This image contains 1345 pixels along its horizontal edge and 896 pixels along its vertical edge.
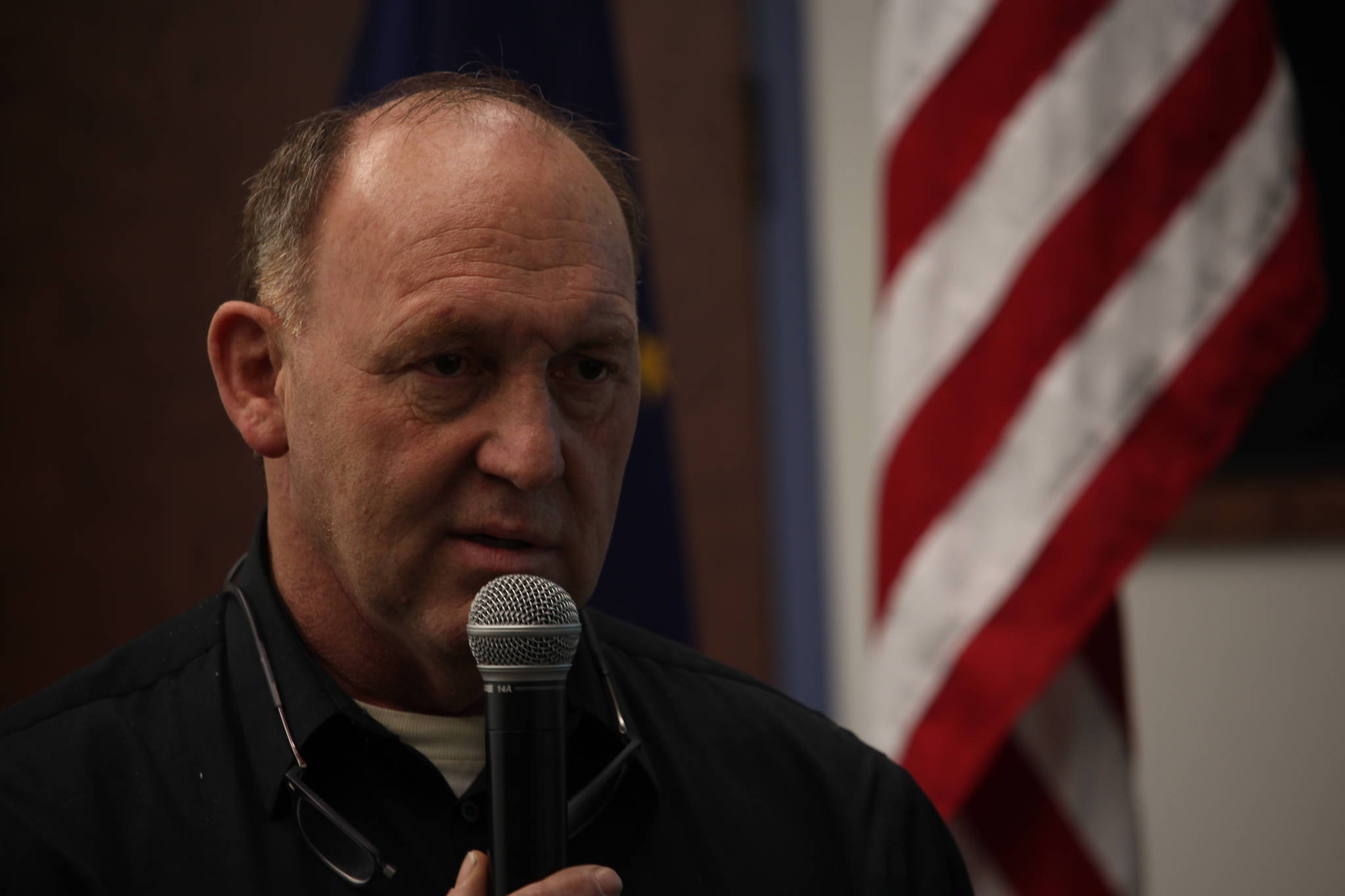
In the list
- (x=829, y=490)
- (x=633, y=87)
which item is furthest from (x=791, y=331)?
(x=633, y=87)

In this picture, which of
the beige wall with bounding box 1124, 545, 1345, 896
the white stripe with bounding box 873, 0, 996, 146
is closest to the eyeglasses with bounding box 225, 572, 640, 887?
the white stripe with bounding box 873, 0, 996, 146

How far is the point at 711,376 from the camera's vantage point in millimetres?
3102

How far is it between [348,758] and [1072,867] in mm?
1390

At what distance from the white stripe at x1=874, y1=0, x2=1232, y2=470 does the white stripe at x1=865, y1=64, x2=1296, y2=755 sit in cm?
16

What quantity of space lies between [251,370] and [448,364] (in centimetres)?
26

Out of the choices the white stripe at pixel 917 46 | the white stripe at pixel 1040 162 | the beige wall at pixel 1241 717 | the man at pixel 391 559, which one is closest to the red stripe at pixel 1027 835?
the white stripe at pixel 1040 162

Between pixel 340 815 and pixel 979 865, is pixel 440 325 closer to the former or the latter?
pixel 340 815

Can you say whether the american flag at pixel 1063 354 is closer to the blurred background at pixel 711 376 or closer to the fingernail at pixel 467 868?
the blurred background at pixel 711 376

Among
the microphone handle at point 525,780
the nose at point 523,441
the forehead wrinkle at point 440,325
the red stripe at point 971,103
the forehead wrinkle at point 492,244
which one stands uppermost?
the red stripe at point 971,103

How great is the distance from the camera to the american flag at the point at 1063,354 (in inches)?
82.0

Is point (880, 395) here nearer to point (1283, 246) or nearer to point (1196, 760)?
point (1283, 246)

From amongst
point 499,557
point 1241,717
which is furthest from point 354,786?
point 1241,717

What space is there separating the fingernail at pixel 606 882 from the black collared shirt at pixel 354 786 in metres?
0.23

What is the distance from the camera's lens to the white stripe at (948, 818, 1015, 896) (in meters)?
2.09
